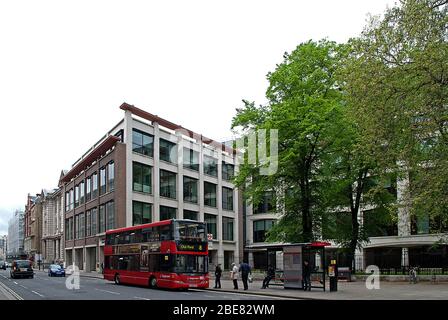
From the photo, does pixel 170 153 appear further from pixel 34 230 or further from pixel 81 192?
pixel 34 230

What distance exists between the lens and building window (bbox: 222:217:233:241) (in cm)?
8038

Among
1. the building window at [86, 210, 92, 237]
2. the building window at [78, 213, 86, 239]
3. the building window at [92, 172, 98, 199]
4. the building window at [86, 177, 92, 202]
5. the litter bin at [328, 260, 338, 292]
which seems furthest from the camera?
the building window at [78, 213, 86, 239]

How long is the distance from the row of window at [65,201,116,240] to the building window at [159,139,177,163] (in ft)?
28.7

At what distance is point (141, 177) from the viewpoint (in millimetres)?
62625

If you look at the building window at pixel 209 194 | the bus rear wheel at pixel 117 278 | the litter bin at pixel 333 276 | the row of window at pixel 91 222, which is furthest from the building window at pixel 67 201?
the litter bin at pixel 333 276

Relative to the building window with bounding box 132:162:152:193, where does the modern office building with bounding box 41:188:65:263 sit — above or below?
below

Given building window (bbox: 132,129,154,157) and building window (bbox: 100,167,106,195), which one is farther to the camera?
building window (bbox: 100,167,106,195)

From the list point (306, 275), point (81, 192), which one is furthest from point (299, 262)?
point (81, 192)

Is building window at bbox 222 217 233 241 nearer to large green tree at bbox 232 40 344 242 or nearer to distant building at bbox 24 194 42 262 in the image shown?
large green tree at bbox 232 40 344 242

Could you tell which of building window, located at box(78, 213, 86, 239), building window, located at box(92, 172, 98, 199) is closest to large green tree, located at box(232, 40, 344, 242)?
building window, located at box(92, 172, 98, 199)

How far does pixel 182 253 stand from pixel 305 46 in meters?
17.1

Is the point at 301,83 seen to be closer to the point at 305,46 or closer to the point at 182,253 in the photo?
the point at 305,46

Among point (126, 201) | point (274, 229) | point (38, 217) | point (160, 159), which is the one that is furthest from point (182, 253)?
point (38, 217)
